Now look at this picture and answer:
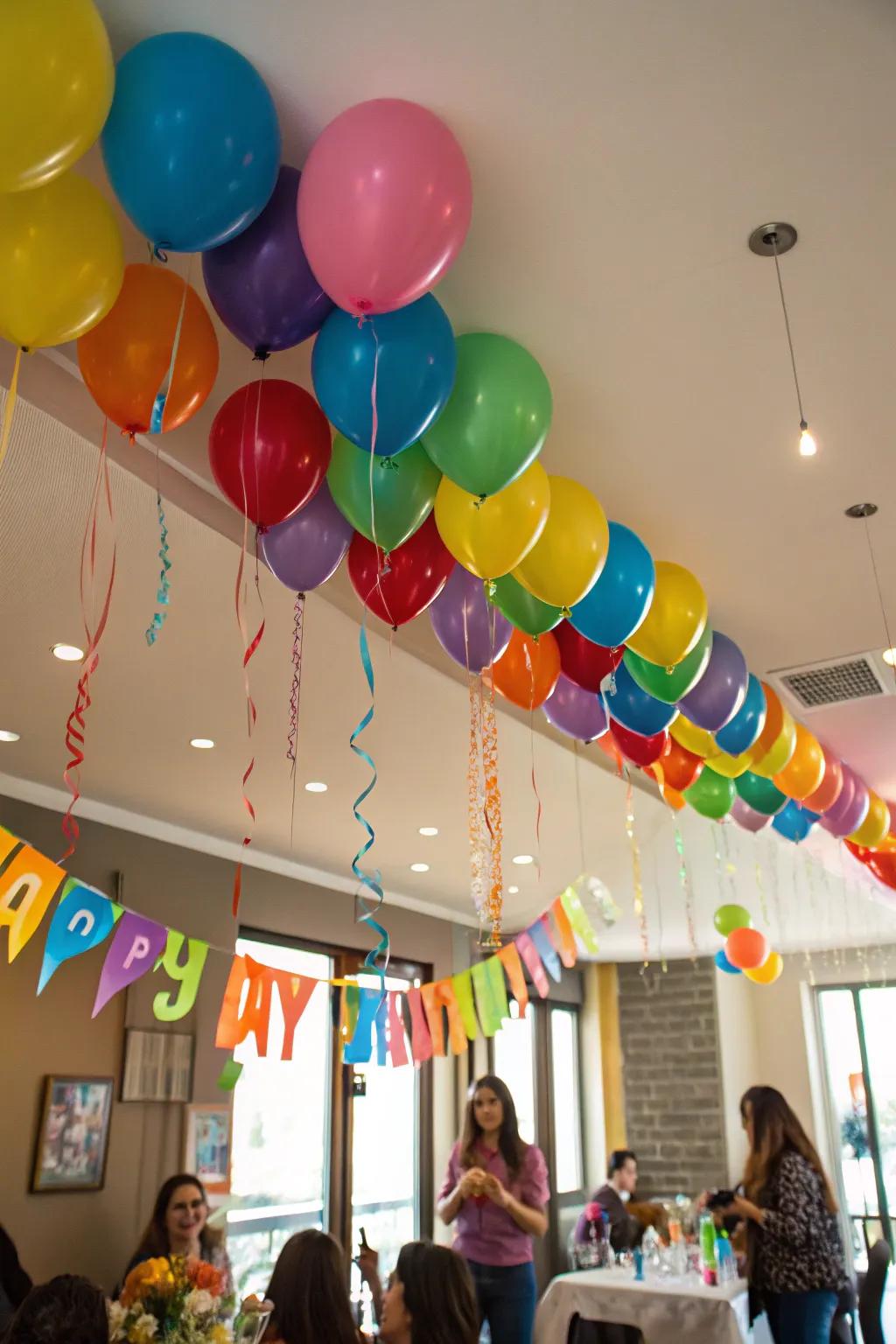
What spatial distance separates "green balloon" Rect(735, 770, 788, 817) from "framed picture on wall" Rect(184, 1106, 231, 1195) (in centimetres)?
271

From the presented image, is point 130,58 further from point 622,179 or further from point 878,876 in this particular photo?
point 878,876

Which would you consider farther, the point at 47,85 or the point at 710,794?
the point at 710,794

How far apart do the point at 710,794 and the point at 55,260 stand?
2.86 metres

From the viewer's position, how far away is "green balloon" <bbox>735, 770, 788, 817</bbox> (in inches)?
145

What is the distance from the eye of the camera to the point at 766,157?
1.65m

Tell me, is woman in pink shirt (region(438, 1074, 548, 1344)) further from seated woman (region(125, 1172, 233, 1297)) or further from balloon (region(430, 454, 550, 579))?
balloon (region(430, 454, 550, 579))

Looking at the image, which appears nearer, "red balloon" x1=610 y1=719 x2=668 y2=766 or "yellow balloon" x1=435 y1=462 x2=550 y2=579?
"yellow balloon" x1=435 y1=462 x2=550 y2=579

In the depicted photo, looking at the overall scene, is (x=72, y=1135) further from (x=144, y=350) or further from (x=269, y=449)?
(x=144, y=350)

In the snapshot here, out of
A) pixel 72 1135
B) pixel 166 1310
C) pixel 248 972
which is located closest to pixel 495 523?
pixel 248 972

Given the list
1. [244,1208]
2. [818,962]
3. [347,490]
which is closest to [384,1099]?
[244,1208]

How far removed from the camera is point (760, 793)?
3709 millimetres

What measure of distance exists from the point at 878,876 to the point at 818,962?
400cm

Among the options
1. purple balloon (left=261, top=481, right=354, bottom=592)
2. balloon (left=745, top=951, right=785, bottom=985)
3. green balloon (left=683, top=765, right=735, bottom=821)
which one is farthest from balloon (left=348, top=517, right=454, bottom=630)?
balloon (left=745, top=951, right=785, bottom=985)

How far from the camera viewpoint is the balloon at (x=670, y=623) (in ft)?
8.15
